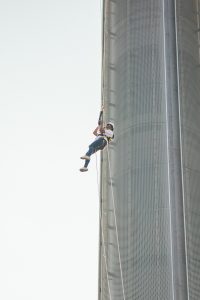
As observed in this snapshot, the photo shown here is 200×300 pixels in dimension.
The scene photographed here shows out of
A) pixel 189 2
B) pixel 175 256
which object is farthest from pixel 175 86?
pixel 189 2

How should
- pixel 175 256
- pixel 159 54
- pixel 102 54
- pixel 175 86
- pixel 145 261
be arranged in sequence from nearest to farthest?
pixel 175 256
pixel 175 86
pixel 145 261
pixel 159 54
pixel 102 54

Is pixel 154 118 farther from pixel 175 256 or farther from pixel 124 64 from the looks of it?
pixel 175 256

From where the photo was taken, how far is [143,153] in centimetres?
1293

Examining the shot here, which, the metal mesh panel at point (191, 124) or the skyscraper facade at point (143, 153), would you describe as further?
the skyscraper facade at point (143, 153)

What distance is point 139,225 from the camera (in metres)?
12.2

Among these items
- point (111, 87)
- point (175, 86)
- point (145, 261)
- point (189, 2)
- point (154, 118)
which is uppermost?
point (189, 2)

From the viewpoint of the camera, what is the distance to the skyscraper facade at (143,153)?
37.6 feet

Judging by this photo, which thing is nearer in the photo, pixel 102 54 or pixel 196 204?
pixel 196 204

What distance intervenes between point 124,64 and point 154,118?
2.40 meters

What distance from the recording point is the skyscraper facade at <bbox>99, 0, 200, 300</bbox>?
1146 cm

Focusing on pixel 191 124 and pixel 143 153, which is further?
pixel 191 124

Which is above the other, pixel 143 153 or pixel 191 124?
pixel 191 124

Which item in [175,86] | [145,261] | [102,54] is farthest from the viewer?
[102,54]

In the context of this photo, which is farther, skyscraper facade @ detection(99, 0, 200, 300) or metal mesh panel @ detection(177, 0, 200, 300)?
skyscraper facade @ detection(99, 0, 200, 300)
